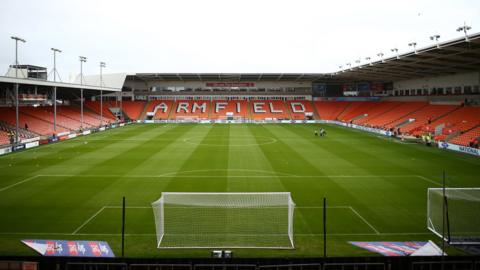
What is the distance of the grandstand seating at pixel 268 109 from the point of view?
245 ft

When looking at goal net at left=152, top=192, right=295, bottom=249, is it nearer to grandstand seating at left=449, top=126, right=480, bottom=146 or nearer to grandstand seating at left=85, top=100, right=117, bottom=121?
grandstand seating at left=449, top=126, right=480, bottom=146

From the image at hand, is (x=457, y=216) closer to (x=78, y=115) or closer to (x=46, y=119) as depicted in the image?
(x=46, y=119)

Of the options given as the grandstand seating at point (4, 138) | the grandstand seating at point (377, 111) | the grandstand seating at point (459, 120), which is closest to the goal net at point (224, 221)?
the grandstand seating at point (4, 138)

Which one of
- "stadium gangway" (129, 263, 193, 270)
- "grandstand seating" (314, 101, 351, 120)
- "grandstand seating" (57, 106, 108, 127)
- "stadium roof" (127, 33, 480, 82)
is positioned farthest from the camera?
"grandstand seating" (314, 101, 351, 120)

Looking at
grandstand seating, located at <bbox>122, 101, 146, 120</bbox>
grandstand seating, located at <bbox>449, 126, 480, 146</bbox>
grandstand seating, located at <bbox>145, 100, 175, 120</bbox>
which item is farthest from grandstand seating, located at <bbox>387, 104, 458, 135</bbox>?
grandstand seating, located at <bbox>122, 101, 146, 120</bbox>

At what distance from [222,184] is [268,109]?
187ft

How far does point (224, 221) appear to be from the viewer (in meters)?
15.4

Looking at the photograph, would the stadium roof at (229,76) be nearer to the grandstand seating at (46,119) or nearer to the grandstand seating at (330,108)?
the grandstand seating at (330,108)

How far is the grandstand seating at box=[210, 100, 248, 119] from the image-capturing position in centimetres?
7538

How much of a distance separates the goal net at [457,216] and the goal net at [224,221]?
5327 millimetres

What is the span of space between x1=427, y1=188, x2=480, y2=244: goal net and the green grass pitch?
595mm

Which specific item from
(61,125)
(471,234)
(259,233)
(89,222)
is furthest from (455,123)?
(61,125)

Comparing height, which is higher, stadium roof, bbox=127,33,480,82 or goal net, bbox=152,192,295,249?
stadium roof, bbox=127,33,480,82

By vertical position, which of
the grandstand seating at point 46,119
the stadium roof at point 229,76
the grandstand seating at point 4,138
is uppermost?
the stadium roof at point 229,76
